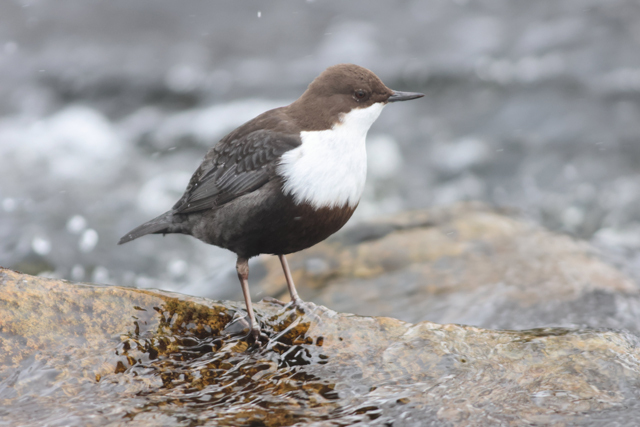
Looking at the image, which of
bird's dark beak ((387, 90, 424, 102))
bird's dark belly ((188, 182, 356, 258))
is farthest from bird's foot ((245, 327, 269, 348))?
bird's dark beak ((387, 90, 424, 102))

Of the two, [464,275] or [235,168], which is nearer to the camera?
[235,168]

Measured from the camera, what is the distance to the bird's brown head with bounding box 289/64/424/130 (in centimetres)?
360

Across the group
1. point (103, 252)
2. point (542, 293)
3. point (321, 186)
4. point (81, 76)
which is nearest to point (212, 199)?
point (321, 186)

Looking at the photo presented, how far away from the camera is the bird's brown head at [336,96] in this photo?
3.60 m

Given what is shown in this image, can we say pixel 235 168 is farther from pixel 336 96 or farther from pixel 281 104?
pixel 281 104

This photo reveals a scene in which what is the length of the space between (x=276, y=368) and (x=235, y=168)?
1.27 m

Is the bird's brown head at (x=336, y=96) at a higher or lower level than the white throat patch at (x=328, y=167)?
higher

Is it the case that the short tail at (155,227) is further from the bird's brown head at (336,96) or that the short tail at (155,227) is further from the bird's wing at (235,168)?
the bird's brown head at (336,96)

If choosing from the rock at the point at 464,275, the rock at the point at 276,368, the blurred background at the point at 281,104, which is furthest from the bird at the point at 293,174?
the blurred background at the point at 281,104

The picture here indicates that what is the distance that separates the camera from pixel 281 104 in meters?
9.64

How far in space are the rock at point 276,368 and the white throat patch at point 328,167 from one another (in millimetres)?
635

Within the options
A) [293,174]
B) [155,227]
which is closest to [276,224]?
[293,174]

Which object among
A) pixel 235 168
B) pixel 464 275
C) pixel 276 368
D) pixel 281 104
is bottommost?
pixel 464 275

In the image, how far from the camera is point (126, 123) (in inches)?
366
